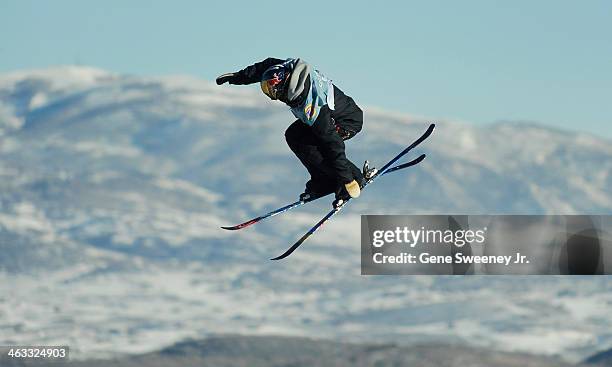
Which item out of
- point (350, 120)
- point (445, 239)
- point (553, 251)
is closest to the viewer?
point (350, 120)

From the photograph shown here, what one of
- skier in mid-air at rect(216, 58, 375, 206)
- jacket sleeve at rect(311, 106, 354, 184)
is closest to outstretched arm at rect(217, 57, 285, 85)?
skier in mid-air at rect(216, 58, 375, 206)

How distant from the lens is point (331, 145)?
21.4m

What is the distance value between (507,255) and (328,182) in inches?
5169

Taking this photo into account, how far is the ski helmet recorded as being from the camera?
20266 mm

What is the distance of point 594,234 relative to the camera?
54500 mm

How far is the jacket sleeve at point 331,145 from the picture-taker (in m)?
21.0

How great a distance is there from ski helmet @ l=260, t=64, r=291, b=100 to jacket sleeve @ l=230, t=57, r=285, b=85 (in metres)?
0.52

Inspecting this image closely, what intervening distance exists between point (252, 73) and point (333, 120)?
1434 millimetres

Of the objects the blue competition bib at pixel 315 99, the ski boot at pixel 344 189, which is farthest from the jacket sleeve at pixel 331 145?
the ski boot at pixel 344 189

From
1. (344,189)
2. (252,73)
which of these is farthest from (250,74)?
(344,189)

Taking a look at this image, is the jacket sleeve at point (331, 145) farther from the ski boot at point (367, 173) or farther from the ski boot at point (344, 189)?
the ski boot at point (367, 173)

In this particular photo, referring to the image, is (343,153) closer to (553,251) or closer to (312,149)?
(312,149)

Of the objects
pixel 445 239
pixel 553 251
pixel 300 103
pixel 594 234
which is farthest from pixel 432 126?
pixel 553 251

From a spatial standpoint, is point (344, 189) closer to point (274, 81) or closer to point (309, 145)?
point (309, 145)
